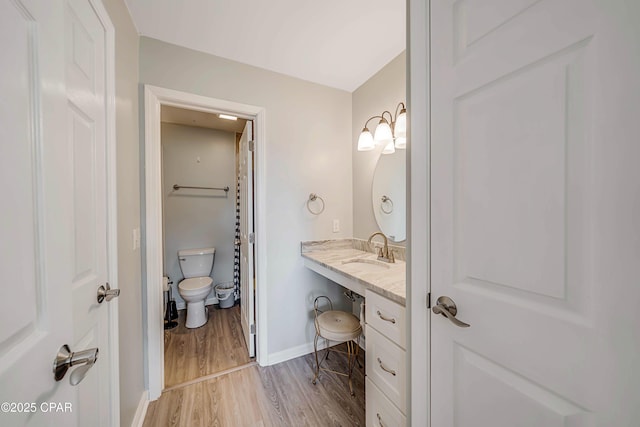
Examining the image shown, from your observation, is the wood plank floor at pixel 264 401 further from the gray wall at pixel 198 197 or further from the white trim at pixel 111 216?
the gray wall at pixel 198 197

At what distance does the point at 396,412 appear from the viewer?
3.33 feet

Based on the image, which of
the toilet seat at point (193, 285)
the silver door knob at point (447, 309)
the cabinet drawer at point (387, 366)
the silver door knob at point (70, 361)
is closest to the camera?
the silver door knob at point (70, 361)

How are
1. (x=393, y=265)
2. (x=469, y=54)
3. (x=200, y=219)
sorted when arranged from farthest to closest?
(x=200, y=219)
(x=393, y=265)
(x=469, y=54)

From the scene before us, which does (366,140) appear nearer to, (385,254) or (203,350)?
(385,254)

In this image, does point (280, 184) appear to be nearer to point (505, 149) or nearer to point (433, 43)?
point (433, 43)

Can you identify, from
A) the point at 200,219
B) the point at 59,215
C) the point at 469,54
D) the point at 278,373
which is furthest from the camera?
the point at 200,219

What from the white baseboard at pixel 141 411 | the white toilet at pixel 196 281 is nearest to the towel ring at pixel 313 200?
the white toilet at pixel 196 281

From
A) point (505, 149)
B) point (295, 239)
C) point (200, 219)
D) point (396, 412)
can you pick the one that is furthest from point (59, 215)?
point (200, 219)

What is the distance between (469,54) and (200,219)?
3223 millimetres

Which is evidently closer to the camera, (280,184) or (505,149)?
(505,149)

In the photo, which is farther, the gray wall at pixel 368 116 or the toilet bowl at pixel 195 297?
the toilet bowl at pixel 195 297

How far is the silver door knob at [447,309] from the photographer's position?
737 millimetres

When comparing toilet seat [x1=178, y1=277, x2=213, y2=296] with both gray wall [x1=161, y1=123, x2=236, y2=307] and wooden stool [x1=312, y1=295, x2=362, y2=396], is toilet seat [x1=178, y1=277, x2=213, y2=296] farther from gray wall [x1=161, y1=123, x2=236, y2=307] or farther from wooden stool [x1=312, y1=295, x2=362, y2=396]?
wooden stool [x1=312, y1=295, x2=362, y2=396]

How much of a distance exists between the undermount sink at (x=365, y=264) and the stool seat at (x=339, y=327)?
42 cm
